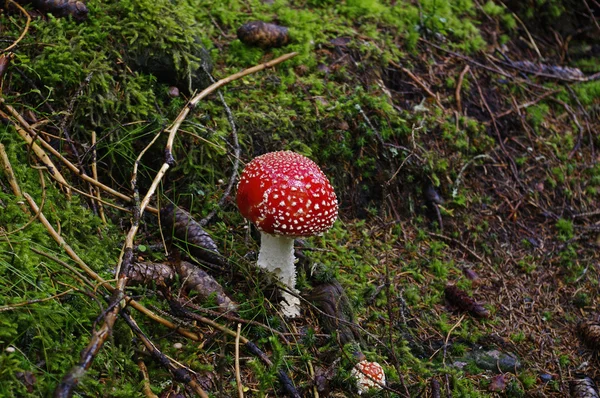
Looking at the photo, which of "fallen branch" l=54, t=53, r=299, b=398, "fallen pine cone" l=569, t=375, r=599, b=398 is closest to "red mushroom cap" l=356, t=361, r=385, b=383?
"fallen branch" l=54, t=53, r=299, b=398

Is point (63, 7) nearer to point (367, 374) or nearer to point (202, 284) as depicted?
point (202, 284)

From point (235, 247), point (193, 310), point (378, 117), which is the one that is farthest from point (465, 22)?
point (193, 310)

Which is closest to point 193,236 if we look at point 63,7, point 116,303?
point 116,303

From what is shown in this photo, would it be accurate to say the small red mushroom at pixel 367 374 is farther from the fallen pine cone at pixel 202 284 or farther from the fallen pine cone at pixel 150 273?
the fallen pine cone at pixel 150 273

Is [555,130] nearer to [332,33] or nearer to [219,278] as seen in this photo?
[332,33]

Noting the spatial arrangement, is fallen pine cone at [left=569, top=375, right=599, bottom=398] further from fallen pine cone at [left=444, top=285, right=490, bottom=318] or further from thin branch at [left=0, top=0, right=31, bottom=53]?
thin branch at [left=0, top=0, right=31, bottom=53]

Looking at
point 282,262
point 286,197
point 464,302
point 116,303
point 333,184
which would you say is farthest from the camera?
point 333,184

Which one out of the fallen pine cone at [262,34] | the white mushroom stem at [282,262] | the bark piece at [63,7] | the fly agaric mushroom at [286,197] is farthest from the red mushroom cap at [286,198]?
the fallen pine cone at [262,34]

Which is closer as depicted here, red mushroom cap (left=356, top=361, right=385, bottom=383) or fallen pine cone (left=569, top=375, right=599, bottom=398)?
red mushroom cap (left=356, top=361, right=385, bottom=383)
